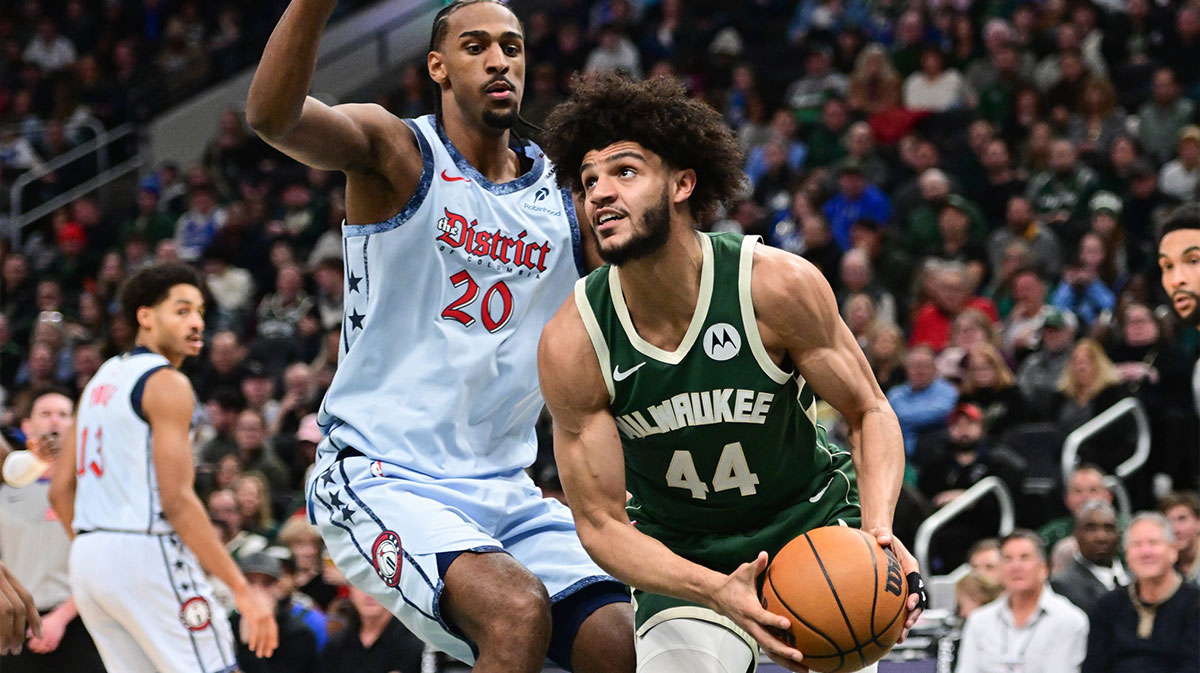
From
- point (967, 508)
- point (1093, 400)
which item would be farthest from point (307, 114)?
point (1093, 400)

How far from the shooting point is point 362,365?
4.14m

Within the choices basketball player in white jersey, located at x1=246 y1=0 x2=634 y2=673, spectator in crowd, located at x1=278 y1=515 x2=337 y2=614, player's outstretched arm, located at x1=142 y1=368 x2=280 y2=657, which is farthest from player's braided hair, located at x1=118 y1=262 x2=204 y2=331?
spectator in crowd, located at x1=278 y1=515 x2=337 y2=614

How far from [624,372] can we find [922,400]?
5.45 metres

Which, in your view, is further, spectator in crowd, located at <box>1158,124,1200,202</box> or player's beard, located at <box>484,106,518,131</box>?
spectator in crowd, located at <box>1158,124,1200,202</box>

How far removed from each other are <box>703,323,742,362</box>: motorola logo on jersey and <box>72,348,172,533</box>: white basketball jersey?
278 centimetres

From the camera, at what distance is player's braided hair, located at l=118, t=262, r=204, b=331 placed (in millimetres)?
5941

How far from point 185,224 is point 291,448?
202 inches

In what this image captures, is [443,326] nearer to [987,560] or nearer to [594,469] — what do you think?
[594,469]

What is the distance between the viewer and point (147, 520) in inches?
227

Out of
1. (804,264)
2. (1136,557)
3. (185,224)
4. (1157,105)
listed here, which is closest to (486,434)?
(804,264)

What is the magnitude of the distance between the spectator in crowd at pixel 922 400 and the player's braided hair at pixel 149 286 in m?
4.52

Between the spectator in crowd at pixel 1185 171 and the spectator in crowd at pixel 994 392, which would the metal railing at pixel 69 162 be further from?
the spectator in crowd at pixel 1185 171

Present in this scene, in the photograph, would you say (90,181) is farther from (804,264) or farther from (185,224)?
(804,264)

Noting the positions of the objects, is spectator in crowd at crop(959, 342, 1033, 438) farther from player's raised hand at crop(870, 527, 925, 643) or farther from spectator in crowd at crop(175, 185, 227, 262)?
spectator in crowd at crop(175, 185, 227, 262)
